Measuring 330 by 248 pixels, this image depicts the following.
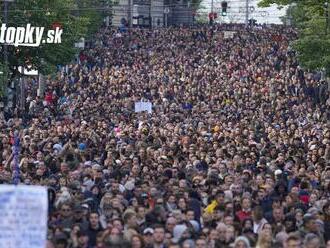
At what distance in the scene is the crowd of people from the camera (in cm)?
1784

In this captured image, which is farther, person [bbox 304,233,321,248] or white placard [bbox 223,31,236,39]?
white placard [bbox 223,31,236,39]

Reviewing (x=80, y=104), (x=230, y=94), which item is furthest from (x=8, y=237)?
(x=230, y=94)

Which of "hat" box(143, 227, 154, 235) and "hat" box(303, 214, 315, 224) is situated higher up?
"hat" box(143, 227, 154, 235)

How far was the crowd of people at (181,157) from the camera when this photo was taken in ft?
58.5

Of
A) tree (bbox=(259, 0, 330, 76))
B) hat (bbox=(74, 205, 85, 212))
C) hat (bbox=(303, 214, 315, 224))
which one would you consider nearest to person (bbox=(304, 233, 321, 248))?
hat (bbox=(303, 214, 315, 224))

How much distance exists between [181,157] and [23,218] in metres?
15.0

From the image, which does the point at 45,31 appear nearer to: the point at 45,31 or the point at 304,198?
the point at 45,31

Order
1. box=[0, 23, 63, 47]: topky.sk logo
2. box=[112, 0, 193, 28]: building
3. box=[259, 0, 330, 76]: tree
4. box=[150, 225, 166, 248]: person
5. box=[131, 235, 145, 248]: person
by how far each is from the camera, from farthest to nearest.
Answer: box=[112, 0, 193, 28]: building < box=[259, 0, 330, 76]: tree < box=[0, 23, 63, 47]: topky.sk logo < box=[150, 225, 166, 248]: person < box=[131, 235, 145, 248]: person

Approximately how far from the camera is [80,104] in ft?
165

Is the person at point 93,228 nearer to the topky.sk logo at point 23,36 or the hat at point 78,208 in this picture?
the hat at point 78,208

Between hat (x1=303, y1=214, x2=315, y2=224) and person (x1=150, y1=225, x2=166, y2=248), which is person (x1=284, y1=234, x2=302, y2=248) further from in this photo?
hat (x1=303, y1=214, x2=315, y2=224)

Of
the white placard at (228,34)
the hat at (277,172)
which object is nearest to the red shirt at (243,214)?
the hat at (277,172)

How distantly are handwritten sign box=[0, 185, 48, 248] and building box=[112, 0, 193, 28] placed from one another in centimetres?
10385

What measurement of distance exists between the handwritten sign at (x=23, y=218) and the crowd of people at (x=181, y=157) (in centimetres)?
267
